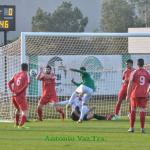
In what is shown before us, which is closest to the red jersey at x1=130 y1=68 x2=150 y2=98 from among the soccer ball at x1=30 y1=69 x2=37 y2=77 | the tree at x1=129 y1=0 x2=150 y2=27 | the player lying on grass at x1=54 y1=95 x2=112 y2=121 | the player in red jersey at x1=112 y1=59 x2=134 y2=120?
the player in red jersey at x1=112 y1=59 x2=134 y2=120

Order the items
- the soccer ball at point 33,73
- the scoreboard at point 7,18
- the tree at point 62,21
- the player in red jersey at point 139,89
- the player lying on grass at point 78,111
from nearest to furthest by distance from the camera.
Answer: the player in red jersey at point 139,89, the player lying on grass at point 78,111, the soccer ball at point 33,73, the scoreboard at point 7,18, the tree at point 62,21

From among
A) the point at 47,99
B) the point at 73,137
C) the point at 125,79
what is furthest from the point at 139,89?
the point at 47,99

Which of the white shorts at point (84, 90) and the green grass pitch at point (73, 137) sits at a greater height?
the white shorts at point (84, 90)

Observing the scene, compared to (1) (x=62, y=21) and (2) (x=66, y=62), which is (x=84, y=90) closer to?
(2) (x=66, y=62)

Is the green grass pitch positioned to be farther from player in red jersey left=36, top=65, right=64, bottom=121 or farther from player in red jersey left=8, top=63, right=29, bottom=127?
player in red jersey left=36, top=65, right=64, bottom=121

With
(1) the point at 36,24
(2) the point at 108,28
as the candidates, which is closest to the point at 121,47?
(1) the point at 36,24

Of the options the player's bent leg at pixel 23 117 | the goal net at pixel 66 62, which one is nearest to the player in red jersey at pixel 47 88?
the goal net at pixel 66 62

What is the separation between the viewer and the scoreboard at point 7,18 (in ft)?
91.3

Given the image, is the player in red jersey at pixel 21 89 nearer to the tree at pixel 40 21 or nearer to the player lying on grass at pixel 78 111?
the player lying on grass at pixel 78 111

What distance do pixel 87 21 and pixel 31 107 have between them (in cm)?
6991

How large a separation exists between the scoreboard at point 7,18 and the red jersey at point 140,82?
1083 centimetres

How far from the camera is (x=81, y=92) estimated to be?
22.7m

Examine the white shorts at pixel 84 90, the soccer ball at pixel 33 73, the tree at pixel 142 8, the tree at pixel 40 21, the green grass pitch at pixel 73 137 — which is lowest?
the green grass pitch at pixel 73 137

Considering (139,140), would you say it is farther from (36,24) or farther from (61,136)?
(36,24)
